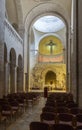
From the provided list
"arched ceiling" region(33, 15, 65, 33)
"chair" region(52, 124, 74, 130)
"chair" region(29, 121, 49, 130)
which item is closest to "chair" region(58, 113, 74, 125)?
"chair" region(29, 121, 49, 130)

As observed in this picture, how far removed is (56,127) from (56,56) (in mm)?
40040

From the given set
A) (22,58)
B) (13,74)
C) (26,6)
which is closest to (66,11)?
(26,6)

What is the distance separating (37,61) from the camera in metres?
43.8

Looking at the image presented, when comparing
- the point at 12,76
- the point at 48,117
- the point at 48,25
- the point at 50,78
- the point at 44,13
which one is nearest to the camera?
the point at 48,117

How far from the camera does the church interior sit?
1156 centimetres

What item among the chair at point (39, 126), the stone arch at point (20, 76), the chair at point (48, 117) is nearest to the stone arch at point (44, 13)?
the stone arch at point (20, 76)

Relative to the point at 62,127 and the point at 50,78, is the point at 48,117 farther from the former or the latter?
the point at 50,78

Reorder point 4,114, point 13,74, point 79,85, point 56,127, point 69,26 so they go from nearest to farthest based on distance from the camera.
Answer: point 56,127 < point 4,114 < point 79,85 < point 13,74 < point 69,26

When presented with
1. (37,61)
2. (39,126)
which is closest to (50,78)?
(37,61)

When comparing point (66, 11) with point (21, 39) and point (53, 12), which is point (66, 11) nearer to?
point (53, 12)

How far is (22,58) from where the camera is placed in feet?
92.5

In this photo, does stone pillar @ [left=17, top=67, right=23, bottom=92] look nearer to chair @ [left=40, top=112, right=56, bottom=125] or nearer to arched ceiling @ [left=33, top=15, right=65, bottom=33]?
arched ceiling @ [left=33, top=15, right=65, bottom=33]

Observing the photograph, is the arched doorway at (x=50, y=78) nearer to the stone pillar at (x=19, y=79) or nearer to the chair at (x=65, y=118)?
the stone pillar at (x=19, y=79)

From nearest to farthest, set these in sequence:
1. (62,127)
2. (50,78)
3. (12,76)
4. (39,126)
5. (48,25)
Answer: (62,127) → (39,126) → (12,76) → (48,25) → (50,78)
